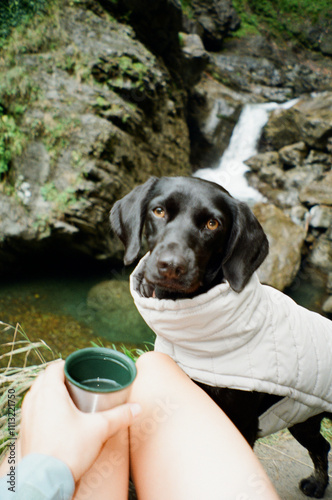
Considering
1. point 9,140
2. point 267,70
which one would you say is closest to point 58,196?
point 9,140

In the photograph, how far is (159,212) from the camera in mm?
1868

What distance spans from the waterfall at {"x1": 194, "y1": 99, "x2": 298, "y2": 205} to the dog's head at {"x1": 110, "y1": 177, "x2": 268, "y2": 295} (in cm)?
798

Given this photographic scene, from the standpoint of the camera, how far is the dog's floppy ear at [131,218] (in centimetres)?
187

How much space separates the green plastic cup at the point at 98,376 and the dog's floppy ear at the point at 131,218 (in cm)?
101

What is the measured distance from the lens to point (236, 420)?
1.59 metres

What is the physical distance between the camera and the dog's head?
156 centimetres

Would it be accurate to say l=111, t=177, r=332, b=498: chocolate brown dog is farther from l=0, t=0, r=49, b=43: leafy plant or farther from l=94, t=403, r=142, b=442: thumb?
l=0, t=0, r=49, b=43: leafy plant

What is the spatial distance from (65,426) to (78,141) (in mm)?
4852

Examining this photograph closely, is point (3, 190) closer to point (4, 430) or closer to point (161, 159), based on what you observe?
point (161, 159)

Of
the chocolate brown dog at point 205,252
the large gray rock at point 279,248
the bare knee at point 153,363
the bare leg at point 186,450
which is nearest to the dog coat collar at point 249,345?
the chocolate brown dog at point 205,252

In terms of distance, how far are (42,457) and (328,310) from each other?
6219 millimetres

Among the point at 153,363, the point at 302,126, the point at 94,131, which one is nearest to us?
the point at 153,363

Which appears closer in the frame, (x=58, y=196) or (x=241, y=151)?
(x=58, y=196)

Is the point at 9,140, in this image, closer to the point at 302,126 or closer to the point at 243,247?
the point at 243,247
